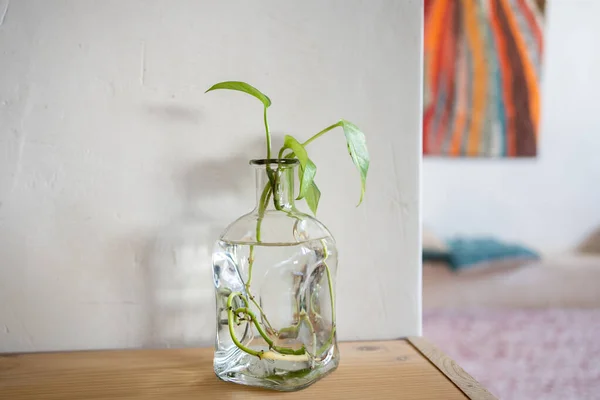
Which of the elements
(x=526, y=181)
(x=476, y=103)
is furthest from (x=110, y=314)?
(x=526, y=181)

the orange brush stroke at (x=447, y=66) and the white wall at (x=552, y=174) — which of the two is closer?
the orange brush stroke at (x=447, y=66)

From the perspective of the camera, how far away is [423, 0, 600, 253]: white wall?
2.10 metres

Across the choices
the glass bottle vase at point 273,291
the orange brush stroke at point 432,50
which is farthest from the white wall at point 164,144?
the orange brush stroke at point 432,50

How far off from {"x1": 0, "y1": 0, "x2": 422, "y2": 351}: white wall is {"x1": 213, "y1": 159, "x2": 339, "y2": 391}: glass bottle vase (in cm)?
11

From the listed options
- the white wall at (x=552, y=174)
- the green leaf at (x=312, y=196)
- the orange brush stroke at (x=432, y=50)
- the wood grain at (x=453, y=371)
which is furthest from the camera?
the white wall at (x=552, y=174)

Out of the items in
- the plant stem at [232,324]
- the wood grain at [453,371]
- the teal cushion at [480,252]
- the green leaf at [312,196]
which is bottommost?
the teal cushion at [480,252]

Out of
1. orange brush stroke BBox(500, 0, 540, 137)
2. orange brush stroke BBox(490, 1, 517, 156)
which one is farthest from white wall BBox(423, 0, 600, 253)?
orange brush stroke BBox(490, 1, 517, 156)

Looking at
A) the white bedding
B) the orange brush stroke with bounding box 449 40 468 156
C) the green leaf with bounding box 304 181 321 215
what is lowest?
the white bedding

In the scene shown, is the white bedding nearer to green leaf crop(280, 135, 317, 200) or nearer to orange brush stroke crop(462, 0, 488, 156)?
orange brush stroke crop(462, 0, 488, 156)

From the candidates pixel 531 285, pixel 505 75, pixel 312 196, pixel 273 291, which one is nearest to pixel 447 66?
pixel 505 75

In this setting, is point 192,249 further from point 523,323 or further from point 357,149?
point 523,323

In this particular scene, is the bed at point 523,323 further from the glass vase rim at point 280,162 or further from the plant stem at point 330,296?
the glass vase rim at point 280,162

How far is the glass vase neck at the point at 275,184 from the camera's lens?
0.61 m

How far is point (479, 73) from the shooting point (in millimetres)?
2006
